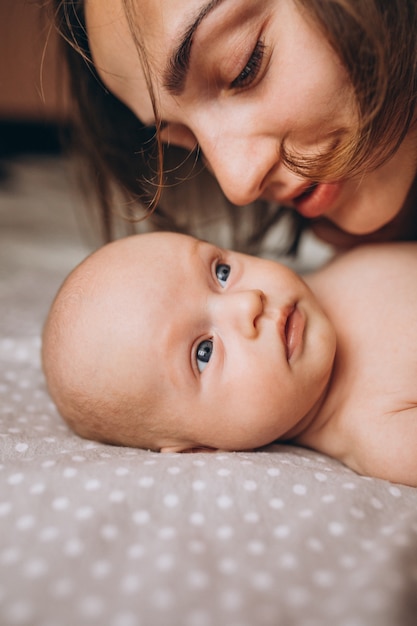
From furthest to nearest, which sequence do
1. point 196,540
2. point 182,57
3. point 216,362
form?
point 216,362 → point 182,57 → point 196,540

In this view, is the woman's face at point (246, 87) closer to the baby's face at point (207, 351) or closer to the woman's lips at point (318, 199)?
the woman's lips at point (318, 199)

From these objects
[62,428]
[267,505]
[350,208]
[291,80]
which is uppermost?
[291,80]

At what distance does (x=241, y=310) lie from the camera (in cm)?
91

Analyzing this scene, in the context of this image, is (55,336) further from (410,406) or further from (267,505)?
(410,406)

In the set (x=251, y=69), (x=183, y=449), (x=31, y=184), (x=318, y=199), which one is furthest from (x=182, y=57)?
(x=31, y=184)

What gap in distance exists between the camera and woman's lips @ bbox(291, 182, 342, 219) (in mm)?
982

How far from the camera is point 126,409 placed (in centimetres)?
91

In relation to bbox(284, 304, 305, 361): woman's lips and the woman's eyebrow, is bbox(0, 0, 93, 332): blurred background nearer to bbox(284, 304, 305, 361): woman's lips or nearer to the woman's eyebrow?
the woman's eyebrow

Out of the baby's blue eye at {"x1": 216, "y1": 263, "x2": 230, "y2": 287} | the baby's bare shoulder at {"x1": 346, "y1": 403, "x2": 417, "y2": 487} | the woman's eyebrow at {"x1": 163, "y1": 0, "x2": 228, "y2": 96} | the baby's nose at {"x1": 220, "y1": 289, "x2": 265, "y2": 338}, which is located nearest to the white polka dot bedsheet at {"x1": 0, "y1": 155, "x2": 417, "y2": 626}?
the baby's bare shoulder at {"x1": 346, "y1": 403, "x2": 417, "y2": 487}

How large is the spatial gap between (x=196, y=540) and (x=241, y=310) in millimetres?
374

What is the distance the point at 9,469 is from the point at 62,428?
234mm

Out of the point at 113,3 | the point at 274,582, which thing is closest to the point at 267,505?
the point at 274,582

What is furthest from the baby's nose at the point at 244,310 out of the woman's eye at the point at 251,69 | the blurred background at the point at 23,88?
the blurred background at the point at 23,88

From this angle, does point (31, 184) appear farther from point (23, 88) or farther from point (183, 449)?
point (183, 449)
